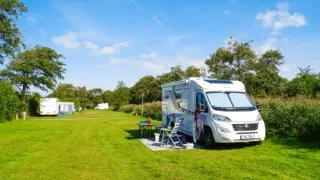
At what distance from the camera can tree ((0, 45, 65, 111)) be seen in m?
42.0

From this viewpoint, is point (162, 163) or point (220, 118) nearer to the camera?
point (162, 163)

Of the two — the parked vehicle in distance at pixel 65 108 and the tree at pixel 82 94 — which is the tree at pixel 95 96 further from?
the parked vehicle in distance at pixel 65 108

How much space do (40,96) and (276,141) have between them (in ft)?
140

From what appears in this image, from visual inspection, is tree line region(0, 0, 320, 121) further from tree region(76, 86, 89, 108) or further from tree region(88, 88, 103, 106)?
tree region(88, 88, 103, 106)

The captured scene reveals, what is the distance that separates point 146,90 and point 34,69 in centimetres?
3055

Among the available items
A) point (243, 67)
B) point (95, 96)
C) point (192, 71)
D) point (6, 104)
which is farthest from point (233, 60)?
point (95, 96)

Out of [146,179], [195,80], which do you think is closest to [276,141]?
[195,80]

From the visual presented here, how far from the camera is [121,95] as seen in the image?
242 ft

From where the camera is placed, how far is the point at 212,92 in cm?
1122

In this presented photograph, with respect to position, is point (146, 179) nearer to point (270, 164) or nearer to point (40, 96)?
point (270, 164)

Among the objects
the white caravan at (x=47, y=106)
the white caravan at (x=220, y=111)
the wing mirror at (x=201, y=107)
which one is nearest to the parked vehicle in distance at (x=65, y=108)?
the white caravan at (x=47, y=106)

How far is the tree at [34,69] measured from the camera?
4197 centimetres

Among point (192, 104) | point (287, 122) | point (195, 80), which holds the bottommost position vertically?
point (287, 122)

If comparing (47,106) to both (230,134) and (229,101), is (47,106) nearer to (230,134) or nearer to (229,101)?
(229,101)
